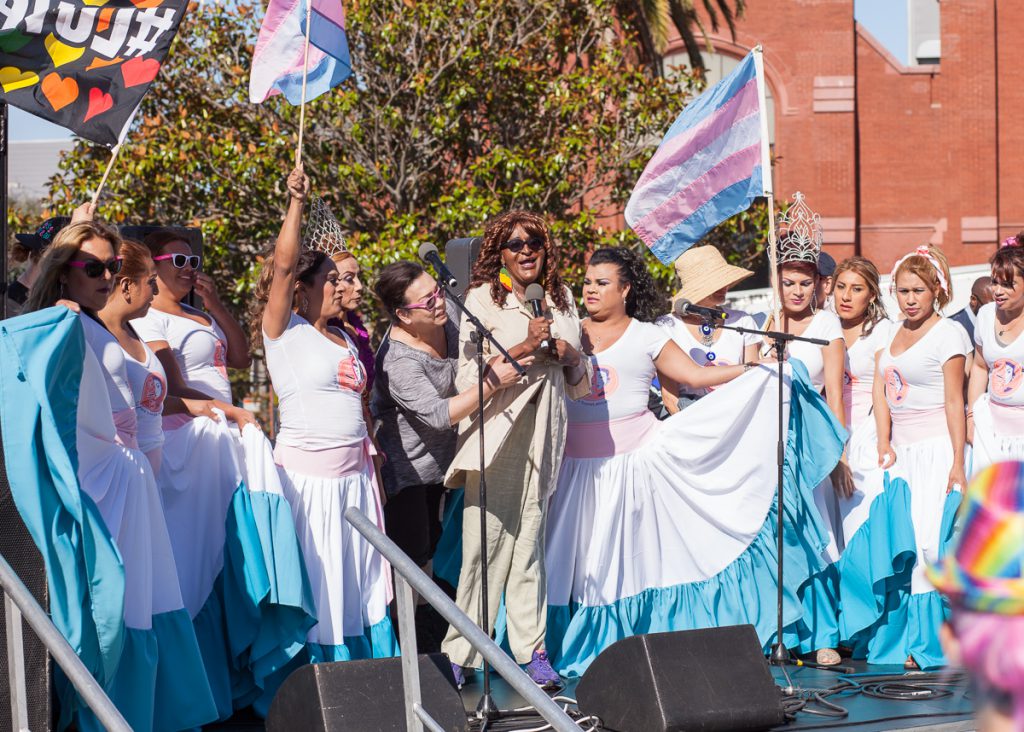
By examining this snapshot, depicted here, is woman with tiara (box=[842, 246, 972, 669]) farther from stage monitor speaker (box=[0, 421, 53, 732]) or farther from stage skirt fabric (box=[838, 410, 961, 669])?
stage monitor speaker (box=[0, 421, 53, 732])

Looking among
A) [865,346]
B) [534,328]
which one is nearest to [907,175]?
[865,346]

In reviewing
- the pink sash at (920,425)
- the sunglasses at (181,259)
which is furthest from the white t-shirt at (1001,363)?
the sunglasses at (181,259)

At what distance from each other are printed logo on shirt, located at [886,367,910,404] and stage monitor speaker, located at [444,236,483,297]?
7.17 ft

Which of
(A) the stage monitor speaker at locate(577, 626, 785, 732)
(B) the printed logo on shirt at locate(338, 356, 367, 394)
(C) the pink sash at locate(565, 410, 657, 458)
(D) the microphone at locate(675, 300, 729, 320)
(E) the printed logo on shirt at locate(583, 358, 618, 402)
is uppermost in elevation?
(D) the microphone at locate(675, 300, 729, 320)

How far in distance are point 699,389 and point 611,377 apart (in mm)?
812

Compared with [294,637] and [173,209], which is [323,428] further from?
[173,209]

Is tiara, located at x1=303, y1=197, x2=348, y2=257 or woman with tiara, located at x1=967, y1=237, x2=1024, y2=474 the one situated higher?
tiara, located at x1=303, y1=197, x2=348, y2=257

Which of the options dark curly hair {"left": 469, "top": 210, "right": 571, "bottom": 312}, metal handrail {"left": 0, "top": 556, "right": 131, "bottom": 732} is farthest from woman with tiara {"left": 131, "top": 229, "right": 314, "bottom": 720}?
metal handrail {"left": 0, "top": 556, "right": 131, "bottom": 732}

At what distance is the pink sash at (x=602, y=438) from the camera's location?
6070 millimetres

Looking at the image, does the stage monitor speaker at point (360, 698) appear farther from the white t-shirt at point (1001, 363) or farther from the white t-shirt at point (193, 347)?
the white t-shirt at point (1001, 363)

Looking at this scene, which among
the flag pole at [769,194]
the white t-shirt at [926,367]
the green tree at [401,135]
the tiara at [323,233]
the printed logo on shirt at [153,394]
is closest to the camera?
the printed logo on shirt at [153,394]

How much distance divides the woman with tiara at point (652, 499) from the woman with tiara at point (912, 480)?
390mm

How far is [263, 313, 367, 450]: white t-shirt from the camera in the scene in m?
5.41

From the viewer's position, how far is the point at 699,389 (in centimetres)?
665
